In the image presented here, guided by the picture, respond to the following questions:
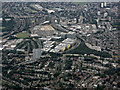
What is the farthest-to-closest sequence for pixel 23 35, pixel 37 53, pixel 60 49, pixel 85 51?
pixel 23 35
pixel 60 49
pixel 85 51
pixel 37 53

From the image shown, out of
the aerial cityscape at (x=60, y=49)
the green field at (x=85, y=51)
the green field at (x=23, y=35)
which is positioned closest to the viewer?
the aerial cityscape at (x=60, y=49)

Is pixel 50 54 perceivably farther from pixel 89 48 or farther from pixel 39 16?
pixel 39 16

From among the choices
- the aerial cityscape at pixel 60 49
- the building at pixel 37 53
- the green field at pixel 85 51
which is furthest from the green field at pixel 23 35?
the green field at pixel 85 51

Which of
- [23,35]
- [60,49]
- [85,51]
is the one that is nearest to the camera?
[85,51]

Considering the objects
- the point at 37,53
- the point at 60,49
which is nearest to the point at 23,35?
the point at 60,49

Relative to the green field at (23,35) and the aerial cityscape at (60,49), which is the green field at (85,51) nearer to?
the aerial cityscape at (60,49)

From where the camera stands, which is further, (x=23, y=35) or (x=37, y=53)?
(x=23, y=35)

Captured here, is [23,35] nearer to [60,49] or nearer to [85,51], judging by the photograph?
[60,49]

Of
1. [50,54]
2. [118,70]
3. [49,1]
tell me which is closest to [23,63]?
[50,54]
